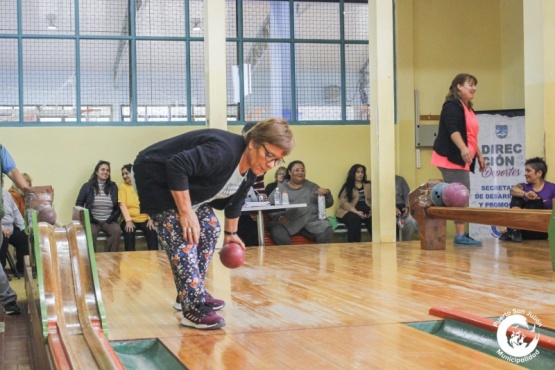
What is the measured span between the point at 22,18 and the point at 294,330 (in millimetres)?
7034

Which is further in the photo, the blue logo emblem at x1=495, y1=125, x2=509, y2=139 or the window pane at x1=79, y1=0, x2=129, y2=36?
the blue logo emblem at x1=495, y1=125, x2=509, y2=139

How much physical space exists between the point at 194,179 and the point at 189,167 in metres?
0.15

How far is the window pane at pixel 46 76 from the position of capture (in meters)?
9.41

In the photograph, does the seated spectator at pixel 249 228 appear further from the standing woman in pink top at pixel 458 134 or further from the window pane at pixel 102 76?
the standing woman in pink top at pixel 458 134

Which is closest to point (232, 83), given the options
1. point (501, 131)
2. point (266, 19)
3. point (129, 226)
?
point (266, 19)

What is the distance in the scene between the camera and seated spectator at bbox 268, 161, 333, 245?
8992 mm

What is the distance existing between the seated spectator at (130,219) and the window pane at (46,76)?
1142 millimetres

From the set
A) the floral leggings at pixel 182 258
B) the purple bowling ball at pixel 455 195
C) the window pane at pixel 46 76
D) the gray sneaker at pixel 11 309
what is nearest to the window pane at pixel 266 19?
the window pane at pixel 46 76

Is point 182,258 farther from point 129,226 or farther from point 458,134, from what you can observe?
point 129,226

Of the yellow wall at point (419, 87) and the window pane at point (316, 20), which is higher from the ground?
the window pane at point (316, 20)

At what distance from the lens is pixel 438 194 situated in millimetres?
6930

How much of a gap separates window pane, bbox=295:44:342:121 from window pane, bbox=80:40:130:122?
2.16m

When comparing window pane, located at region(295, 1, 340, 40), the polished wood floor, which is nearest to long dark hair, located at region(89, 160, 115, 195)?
the polished wood floor

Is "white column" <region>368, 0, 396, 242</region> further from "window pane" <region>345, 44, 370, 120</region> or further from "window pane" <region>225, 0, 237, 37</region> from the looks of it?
"window pane" <region>225, 0, 237, 37</region>
